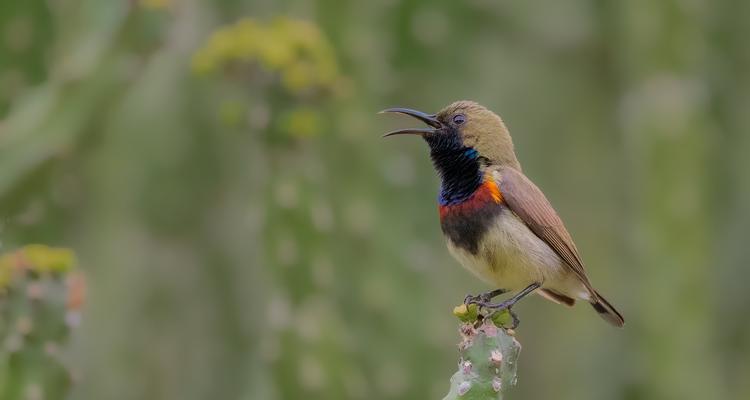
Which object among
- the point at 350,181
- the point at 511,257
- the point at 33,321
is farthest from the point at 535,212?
the point at 350,181

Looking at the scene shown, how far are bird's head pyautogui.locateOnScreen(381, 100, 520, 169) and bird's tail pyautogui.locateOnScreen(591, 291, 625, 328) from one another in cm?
47

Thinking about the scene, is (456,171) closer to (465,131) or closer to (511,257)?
(465,131)

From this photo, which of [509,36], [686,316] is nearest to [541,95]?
[509,36]

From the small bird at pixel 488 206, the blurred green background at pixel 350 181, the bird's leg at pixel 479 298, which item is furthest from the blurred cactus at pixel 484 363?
the blurred green background at pixel 350 181

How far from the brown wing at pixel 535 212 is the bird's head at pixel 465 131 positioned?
0.07 metres

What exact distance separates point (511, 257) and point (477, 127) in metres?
0.34

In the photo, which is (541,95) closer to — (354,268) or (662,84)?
(662,84)

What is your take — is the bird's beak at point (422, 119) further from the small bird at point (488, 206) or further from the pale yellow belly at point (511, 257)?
the pale yellow belly at point (511, 257)

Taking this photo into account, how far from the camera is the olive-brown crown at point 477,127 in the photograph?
3557 millimetres

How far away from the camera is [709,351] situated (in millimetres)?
6434

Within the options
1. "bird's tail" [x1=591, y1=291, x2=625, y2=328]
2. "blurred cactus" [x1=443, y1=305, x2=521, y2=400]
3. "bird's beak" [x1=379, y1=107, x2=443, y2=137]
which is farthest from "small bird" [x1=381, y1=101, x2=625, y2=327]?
"blurred cactus" [x1=443, y1=305, x2=521, y2=400]

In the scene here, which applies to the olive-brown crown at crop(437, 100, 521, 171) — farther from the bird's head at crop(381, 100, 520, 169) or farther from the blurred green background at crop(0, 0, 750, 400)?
the blurred green background at crop(0, 0, 750, 400)

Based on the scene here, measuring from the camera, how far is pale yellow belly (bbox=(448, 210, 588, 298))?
11.6 ft

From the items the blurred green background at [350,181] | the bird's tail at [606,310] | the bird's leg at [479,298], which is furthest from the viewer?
the blurred green background at [350,181]
